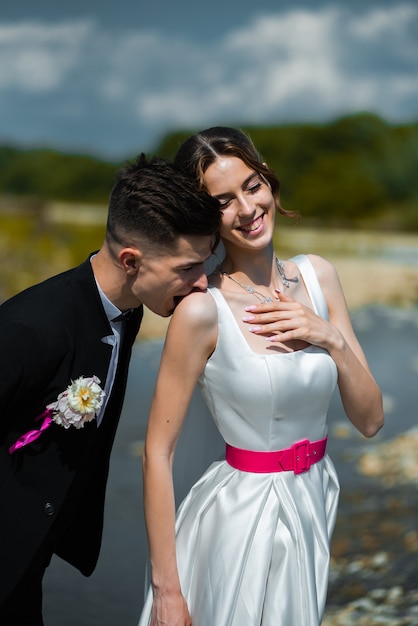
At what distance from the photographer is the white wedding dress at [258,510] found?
2205mm

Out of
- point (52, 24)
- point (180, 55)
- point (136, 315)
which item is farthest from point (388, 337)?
point (52, 24)

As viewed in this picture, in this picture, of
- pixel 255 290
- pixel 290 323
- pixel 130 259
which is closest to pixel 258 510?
pixel 290 323

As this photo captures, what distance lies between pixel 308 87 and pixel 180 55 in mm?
2420

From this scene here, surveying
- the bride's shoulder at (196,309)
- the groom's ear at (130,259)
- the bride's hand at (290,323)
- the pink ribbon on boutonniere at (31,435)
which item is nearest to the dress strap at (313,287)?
the bride's hand at (290,323)

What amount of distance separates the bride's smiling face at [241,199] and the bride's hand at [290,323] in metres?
0.18

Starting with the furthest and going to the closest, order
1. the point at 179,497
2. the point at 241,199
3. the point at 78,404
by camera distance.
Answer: the point at 179,497 → the point at 241,199 → the point at 78,404

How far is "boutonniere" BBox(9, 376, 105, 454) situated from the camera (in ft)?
6.86

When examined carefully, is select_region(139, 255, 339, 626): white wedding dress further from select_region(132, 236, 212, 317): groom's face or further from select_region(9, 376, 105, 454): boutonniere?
select_region(9, 376, 105, 454): boutonniere

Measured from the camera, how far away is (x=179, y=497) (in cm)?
260

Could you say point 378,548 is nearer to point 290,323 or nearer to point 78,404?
point 290,323

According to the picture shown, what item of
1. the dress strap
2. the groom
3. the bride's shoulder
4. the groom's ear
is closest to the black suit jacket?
the groom

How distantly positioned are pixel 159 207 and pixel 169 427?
557mm

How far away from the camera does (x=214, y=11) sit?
1500cm

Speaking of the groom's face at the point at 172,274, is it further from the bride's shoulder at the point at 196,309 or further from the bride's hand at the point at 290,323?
the bride's hand at the point at 290,323
